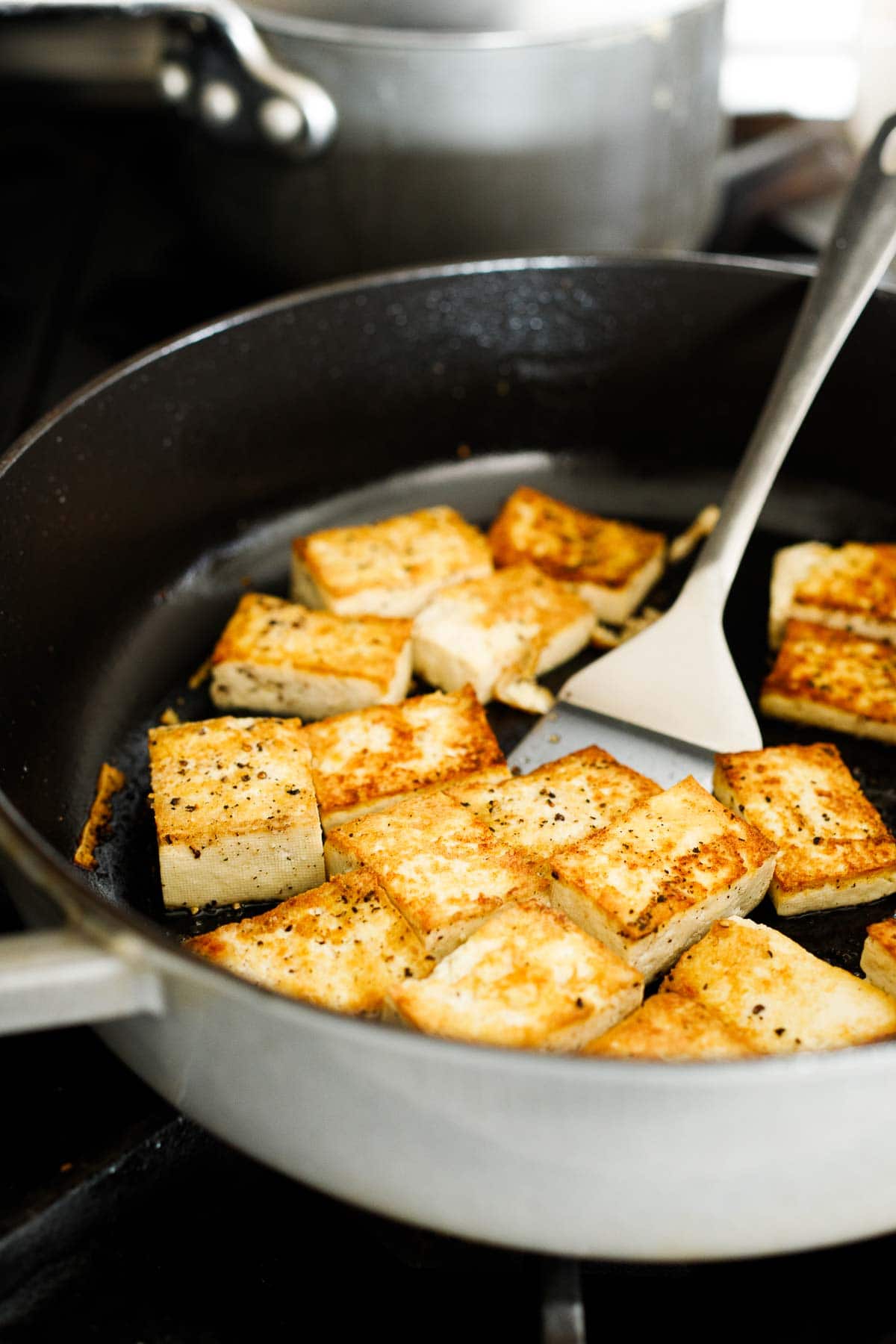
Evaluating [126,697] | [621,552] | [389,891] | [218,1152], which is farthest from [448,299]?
[218,1152]

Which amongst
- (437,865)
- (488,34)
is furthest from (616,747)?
(488,34)

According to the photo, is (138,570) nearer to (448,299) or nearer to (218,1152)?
(448,299)

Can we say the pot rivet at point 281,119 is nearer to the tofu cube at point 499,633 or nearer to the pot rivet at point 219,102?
the pot rivet at point 219,102

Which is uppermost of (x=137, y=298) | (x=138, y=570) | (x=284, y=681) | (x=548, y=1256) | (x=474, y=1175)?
(x=137, y=298)

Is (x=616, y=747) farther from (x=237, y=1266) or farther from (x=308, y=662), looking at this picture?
(x=237, y=1266)

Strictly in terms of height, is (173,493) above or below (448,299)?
below

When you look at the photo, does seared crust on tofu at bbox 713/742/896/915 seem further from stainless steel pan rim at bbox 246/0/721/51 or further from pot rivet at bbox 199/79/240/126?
pot rivet at bbox 199/79/240/126
